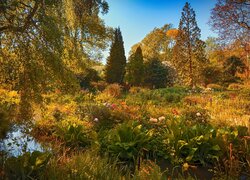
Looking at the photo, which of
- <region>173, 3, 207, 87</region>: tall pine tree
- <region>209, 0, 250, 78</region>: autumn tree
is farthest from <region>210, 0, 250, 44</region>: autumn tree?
<region>173, 3, 207, 87</region>: tall pine tree

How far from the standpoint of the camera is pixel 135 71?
67.1 ft

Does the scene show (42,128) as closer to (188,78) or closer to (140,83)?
(140,83)

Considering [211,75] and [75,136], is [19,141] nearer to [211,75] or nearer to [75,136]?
[75,136]

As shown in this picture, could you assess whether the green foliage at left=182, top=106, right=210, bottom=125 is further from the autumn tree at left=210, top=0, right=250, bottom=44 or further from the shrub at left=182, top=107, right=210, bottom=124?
the autumn tree at left=210, top=0, right=250, bottom=44

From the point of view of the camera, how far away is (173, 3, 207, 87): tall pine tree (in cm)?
2077

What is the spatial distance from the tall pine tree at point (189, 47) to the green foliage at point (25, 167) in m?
18.7

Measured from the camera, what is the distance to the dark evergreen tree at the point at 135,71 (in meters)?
20.4

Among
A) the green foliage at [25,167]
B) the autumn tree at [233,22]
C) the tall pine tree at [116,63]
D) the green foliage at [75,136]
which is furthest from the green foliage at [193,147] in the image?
the tall pine tree at [116,63]

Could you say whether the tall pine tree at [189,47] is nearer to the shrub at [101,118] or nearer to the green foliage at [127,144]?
the shrub at [101,118]

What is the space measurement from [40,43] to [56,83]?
817 mm

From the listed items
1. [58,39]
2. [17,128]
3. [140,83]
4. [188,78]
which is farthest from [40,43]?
[188,78]

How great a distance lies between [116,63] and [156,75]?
3889mm

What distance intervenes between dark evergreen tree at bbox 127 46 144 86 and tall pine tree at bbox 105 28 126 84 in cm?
A: 83

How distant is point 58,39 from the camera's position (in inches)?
182
